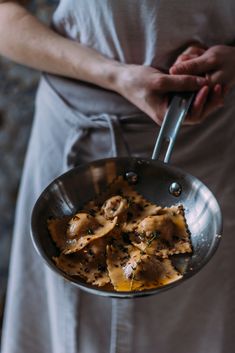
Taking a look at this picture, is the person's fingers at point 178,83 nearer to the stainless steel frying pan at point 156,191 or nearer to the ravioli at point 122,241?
the stainless steel frying pan at point 156,191

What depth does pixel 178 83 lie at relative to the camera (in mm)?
730

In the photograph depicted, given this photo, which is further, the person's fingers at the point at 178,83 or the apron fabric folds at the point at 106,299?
the apron fabric folds at the point at 106,299

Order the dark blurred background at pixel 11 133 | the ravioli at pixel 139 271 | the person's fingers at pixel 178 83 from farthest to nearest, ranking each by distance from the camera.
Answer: the dark blurred background at pixel 11 133, the person's fingers at pixel 178 83, the ravioli at pixel 139 271

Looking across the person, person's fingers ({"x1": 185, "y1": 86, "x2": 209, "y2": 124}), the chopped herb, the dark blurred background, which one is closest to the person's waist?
the person

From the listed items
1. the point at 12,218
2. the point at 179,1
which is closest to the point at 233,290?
the point at 179,1

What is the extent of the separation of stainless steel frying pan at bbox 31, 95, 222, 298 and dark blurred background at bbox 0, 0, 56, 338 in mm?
748

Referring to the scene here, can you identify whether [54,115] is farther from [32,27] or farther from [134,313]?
[134,313]

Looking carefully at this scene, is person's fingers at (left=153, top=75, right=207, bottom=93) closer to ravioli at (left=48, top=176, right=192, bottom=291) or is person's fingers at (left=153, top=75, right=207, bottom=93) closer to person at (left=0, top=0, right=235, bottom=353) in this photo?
person at (left=0, top=0, right=235, bottom=353)

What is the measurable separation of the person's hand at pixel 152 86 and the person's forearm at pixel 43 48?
4 centimetres

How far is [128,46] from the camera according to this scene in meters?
0.81

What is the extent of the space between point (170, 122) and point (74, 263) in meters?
0.22

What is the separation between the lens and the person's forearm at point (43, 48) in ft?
2.67

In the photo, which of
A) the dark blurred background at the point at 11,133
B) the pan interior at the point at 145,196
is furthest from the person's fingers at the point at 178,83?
the dark blurred background at the point at 11,133

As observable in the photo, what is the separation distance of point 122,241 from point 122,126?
0.76 feet
